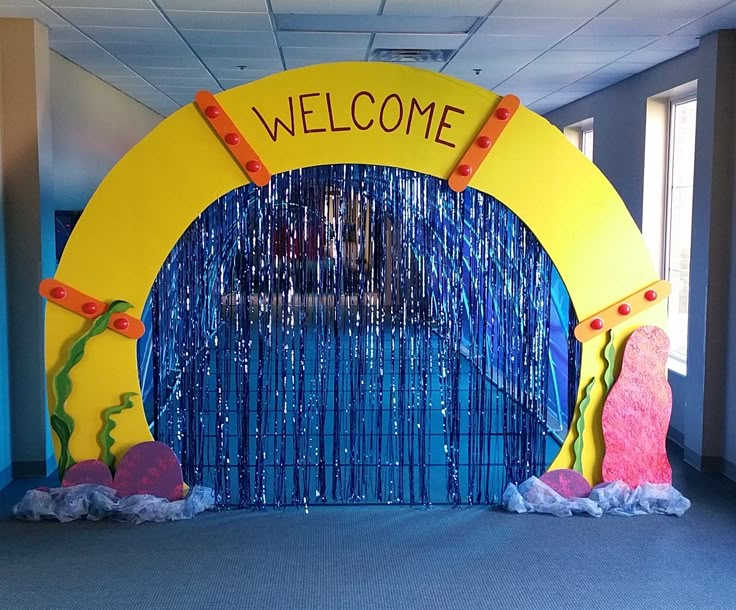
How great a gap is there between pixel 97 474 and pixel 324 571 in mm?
1180

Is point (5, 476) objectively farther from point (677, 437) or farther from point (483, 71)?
point (483, 71)

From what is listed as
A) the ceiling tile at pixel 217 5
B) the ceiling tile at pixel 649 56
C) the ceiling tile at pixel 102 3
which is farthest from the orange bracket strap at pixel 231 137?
the ceiling tile at pixel 649 56

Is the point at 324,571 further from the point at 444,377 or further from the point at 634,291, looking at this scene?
the point at 634,291

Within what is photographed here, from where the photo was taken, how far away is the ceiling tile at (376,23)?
429 centimetres

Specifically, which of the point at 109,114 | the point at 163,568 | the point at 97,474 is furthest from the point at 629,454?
the point at 109,114

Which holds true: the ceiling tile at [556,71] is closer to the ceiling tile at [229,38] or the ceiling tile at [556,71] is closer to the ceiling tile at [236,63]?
the ceiling tile at [236,63]

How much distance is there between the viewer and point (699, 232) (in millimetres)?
4500

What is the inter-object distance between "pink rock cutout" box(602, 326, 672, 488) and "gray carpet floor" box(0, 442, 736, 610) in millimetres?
227

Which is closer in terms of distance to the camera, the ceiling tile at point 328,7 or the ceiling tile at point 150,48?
the ceiling tile at point 328,7

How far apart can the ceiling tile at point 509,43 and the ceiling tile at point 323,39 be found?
60 cm

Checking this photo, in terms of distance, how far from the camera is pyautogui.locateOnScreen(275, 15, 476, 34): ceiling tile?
4.29m

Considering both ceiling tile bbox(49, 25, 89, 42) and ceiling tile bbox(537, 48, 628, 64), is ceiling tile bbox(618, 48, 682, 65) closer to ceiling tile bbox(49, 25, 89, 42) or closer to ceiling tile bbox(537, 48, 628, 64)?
ceiling tile bbox(537, 48, 628, 64)

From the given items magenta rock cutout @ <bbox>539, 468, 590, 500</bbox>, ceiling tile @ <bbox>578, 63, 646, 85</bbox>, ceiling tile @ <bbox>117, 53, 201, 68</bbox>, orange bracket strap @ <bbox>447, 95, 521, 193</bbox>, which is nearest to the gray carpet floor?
magenta rock cutout @ <bbox>539, 468, 590, 500</bbox>

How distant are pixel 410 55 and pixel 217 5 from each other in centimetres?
168
